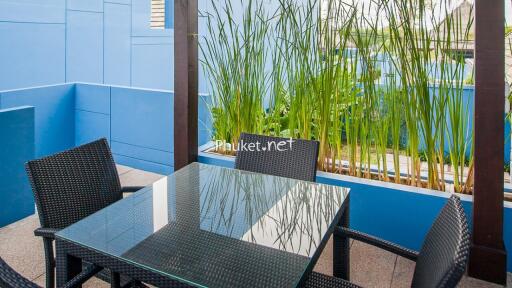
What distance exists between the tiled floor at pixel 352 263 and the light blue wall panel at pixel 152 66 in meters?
5.73

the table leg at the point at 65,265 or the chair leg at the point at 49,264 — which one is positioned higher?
the table leg at the point at 65,265

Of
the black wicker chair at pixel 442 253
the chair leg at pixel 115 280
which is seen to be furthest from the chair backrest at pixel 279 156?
the chair leg at pixel 115 280

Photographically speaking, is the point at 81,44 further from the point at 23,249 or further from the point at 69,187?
the point at 69,187

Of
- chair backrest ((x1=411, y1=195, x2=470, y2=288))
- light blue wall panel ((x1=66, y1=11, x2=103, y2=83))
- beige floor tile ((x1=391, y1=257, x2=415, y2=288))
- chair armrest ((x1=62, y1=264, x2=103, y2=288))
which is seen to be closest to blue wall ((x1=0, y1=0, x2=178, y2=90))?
light blue wall panel ((x1=66, y1=11, x2=103, y2=83))

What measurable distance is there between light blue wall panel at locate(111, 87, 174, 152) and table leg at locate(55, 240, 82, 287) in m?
2.78

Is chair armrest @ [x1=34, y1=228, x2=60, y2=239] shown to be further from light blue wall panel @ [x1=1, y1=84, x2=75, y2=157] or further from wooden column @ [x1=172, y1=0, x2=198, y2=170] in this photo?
light blue wall panel @ [x1=1, y1=84, x2=75, y2=157]

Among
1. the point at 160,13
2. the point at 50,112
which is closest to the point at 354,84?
the point at 50,112

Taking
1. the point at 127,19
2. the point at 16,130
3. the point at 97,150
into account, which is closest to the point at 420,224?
the point at 97,150

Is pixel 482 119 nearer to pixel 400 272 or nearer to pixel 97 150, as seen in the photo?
pixel 400 272

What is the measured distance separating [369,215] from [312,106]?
2.80 ft

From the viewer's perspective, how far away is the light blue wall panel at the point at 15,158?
2881 millimetres

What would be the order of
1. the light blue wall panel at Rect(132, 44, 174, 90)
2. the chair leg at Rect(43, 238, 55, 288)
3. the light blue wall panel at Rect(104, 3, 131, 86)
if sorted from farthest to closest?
the light blue wall panel at Rect(132, 44, 174, 90), the light blue wall panel at Rect(104, 3, 131, 86), the chair leg at Rect(43, 238, 55, 288)

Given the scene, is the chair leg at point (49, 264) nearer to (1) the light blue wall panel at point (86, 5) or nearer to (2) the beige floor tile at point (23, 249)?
(2) the beige floor tile at point (23, 249)

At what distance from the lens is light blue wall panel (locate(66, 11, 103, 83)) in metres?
7.03
